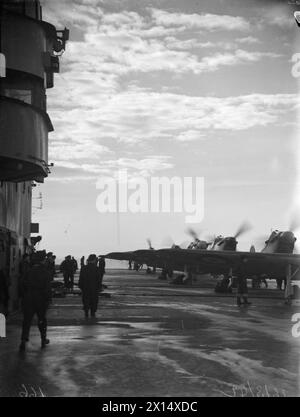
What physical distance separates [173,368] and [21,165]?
27.3 feet

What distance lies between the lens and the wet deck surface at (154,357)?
8320 millimetres

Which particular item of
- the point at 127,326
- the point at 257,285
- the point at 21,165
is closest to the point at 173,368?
the point at 127,326

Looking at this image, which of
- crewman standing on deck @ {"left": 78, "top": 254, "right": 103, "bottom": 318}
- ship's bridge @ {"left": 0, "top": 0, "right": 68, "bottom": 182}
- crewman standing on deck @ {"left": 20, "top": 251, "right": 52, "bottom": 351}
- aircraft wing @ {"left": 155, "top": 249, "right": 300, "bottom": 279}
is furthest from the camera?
aircraft wing @ {"left": 155, "top": 249, "right": 300, "bottom": 279}

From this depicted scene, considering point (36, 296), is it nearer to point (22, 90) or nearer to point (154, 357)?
point (154, 357)

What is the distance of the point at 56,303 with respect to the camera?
2423 centimetres

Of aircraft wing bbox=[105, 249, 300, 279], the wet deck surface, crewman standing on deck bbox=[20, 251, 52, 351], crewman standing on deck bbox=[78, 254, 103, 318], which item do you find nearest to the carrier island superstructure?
crewman standing on deck bbox=[78, 254, 103, 318]

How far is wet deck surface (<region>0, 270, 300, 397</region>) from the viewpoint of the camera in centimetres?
832

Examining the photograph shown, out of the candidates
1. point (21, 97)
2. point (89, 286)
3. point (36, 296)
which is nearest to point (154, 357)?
point (36, 296)

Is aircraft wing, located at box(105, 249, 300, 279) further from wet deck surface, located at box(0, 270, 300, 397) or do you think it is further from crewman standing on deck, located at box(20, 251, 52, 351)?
crewman standing on deck, located at box(20, 251, 52, 351)

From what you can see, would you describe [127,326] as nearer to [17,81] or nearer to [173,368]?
[173,368]

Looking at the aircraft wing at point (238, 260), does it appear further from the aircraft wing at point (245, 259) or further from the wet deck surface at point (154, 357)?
the wet deck surface at point (154, 357)

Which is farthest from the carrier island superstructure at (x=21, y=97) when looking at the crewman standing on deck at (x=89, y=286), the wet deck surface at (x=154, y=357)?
the wet deck surface at (x=154, y=357)

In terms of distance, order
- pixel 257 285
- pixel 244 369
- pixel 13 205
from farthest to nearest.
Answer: pixel 257 285 < pixel 13 205 < pixel 244 369

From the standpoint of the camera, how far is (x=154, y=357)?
1098 cm
